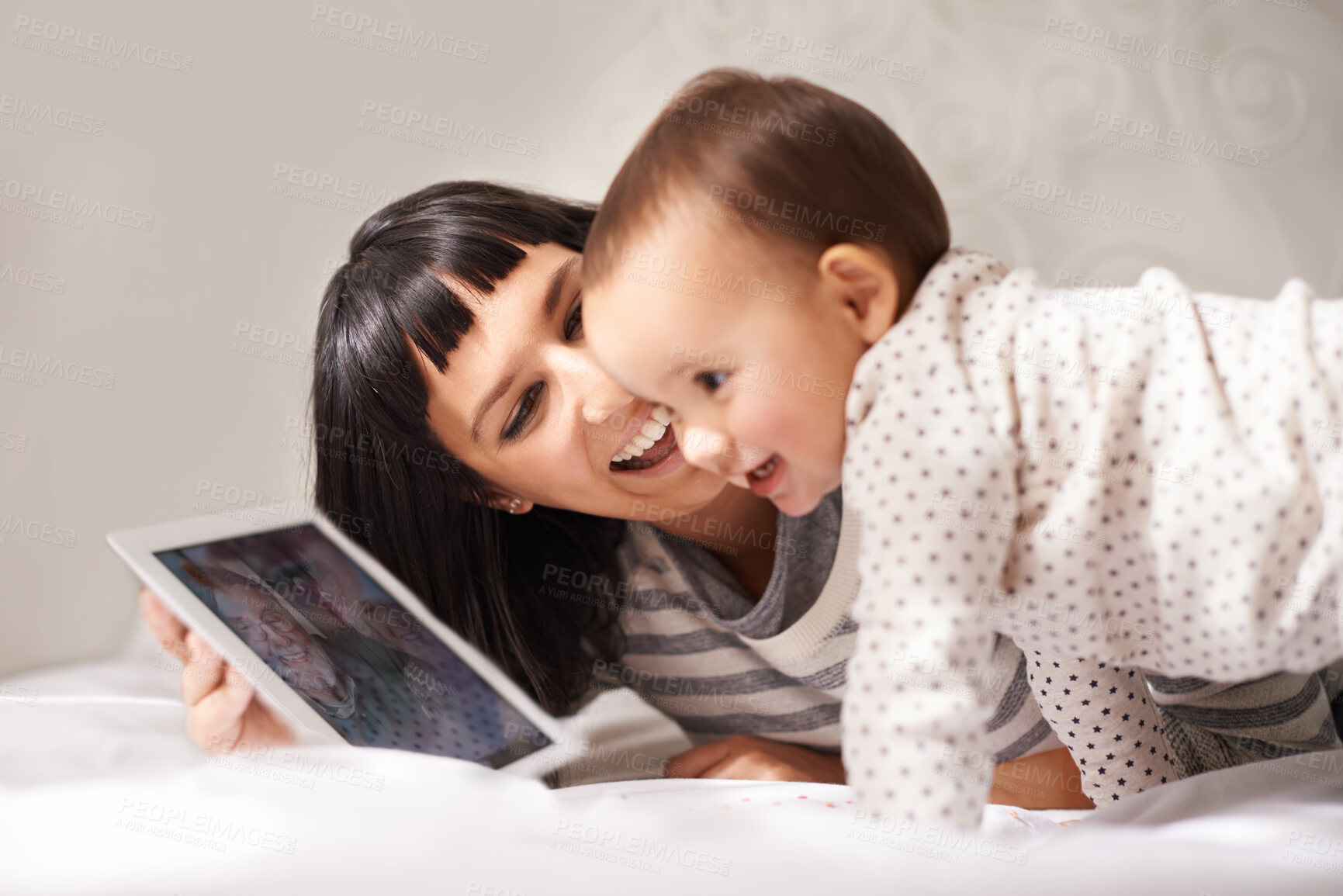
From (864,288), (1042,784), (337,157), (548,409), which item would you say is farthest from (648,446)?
(337,157)

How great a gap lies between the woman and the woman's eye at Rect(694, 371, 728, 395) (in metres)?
0.17

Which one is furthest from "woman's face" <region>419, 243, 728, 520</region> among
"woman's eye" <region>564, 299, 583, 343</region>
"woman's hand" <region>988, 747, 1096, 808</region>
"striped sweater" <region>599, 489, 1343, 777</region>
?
"woman's hand" <region>988, 747, 1096, 808</region>

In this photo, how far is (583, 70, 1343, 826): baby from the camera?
1.90ft

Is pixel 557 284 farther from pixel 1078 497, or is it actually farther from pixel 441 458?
pixel 1078 497

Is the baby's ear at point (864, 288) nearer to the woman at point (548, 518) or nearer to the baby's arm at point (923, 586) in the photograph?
the baby's arm at point (923, 586)

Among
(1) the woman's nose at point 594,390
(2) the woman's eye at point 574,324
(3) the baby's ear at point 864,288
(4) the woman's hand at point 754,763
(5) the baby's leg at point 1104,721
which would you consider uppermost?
(3) the baby's ear at point 864,288

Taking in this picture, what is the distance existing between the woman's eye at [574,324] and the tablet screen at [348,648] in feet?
1.23

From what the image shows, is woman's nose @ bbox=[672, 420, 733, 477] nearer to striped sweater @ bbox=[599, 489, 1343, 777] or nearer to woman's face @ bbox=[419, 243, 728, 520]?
woman's face @ bbox=[419, 243, 728, 520]

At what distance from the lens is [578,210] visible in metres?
1.04

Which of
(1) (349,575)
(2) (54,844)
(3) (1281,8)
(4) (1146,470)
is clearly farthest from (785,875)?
(3) (1281,8)

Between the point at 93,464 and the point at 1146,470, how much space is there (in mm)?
1286

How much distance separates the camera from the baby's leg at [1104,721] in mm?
755

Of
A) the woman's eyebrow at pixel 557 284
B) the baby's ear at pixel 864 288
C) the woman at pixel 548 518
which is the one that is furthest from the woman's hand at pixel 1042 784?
the woman's eyebrow at pixel 557 284

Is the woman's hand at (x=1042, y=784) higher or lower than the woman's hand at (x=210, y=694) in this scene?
lower
